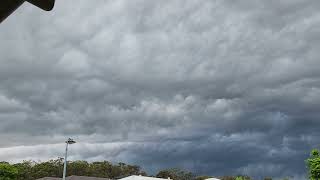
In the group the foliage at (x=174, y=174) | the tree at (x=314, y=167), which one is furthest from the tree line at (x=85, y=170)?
the tree at (x=314, y=167)

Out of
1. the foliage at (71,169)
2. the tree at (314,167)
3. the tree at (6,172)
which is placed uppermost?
the foliage at (71,169)

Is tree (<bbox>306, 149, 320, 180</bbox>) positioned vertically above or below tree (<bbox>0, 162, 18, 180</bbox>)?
below

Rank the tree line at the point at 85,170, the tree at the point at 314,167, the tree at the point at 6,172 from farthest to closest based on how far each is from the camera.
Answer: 1. the tree line at the point at 85,170
2. the tree at the point at 6,172
3. the tree at the point at 314,167

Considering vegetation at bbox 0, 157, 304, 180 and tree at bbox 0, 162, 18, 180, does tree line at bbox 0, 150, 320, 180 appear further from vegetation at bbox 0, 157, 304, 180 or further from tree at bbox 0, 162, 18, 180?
tree at bbox 0, 162, 18, 180

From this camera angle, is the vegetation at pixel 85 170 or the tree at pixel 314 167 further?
the vegetation at pixel 85 170

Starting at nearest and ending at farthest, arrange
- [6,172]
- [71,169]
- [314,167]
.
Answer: [314,167], [6,172], [71,169]

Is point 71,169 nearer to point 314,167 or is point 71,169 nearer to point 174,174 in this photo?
point 174,174

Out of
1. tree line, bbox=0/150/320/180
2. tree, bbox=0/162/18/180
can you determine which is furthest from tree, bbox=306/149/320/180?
tree line, bbox=0/150/320/180

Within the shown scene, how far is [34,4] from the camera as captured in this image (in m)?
2.32

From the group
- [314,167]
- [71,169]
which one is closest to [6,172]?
[314,167]

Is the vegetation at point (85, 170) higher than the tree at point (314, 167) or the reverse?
higher

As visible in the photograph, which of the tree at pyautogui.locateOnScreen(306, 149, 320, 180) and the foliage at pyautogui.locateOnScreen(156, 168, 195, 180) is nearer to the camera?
the tree at pyautogui.locateOnScreen(306, 149, 320, 180)

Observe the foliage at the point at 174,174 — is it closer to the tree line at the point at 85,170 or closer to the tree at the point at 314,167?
the tree line at the point at 85,170

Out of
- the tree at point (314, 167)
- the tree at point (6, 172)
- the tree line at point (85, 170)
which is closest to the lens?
the tree at point (314, 167)
